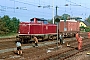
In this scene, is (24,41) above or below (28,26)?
below

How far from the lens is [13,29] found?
215ft

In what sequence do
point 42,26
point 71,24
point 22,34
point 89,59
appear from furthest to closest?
point 71,24 < point 42,26 < point 22,34 < point 89,59

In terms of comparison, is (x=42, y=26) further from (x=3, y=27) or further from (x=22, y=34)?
(x=3, y=27)

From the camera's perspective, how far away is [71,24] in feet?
141

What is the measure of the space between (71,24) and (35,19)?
14.5 metres

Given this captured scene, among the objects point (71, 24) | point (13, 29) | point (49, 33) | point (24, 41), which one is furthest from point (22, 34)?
point (13, 29)

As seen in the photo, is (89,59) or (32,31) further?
(32,31)

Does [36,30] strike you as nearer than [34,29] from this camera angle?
No

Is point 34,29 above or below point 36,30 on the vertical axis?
above

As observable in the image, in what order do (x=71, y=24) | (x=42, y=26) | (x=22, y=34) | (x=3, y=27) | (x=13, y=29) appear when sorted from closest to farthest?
(x=22, y=34)
(x=42, y=26)
(x=71, y=24)
(x=3, y=27)
(x=13, y=29)

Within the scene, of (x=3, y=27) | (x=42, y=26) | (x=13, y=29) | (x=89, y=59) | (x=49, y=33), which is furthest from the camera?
(x=13, y=29)

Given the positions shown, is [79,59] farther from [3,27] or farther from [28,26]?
[3,27]

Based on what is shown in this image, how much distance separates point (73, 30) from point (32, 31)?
16.6 meters

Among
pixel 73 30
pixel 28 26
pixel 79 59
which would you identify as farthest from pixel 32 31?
pixel 73 30
